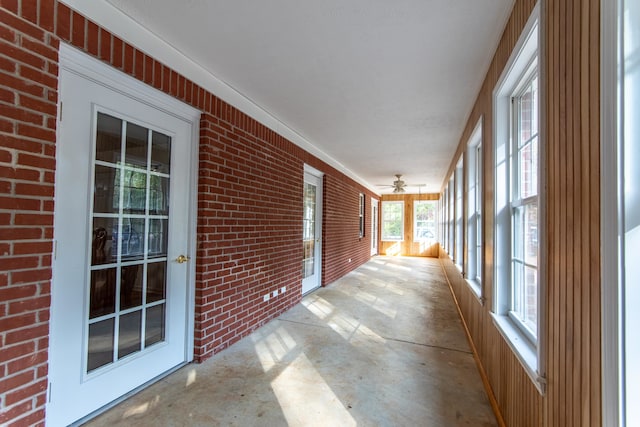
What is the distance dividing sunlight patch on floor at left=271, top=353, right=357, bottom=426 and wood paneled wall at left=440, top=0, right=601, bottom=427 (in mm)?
1080

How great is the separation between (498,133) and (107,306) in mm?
2937

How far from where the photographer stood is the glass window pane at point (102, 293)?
1.86 meters

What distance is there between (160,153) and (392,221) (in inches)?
406

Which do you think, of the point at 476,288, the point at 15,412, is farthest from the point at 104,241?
the point at 476,288

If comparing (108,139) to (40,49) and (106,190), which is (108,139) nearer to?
(106,190)

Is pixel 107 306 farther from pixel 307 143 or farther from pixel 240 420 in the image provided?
pixel 307 143

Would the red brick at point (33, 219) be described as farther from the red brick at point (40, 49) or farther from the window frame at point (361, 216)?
the window frame at point (361, 216)

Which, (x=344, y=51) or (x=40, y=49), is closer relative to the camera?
(x=40, y=49)

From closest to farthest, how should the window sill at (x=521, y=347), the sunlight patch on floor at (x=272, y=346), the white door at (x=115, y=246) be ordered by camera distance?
the window sill at (x=521, y=347) → the white door at (x=115, y=246) → the sunlight patch on floor at (x=272, y=346)

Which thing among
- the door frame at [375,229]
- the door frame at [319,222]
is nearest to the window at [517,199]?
the door frame at [319,222]

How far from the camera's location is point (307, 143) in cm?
477

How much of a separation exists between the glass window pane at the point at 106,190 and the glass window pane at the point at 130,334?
78cm

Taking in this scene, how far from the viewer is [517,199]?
1.93 metres

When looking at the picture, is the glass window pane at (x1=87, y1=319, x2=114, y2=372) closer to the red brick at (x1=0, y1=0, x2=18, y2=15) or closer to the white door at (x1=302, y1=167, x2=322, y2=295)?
the red brick at (x1=0, y1=0, x2=18, y2=15)
